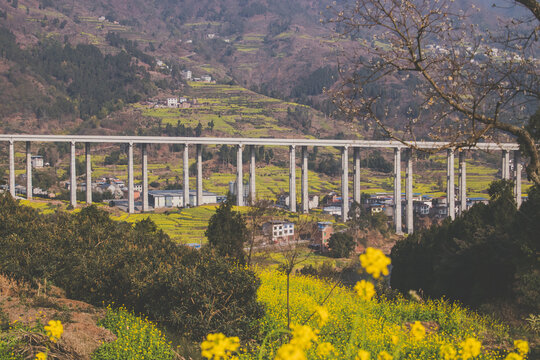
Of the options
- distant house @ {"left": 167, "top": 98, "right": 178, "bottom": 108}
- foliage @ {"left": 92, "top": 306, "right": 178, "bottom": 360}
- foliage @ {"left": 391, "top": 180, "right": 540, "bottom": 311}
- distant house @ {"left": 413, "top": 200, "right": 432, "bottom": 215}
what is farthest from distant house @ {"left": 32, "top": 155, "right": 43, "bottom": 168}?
foliage @ {"left": 92, "top": 306, "right": 178, "bottom": 360}

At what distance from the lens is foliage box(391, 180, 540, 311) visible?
1766cm

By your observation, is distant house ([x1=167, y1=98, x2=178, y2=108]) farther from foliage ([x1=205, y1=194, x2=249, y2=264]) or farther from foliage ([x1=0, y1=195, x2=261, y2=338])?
foliage ([x1=0, y1=195, x2=261, y2=338])

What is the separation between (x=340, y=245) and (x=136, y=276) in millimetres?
40755

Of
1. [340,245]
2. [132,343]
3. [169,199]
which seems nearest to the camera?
[132,343]

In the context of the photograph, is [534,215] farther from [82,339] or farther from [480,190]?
[480,190]

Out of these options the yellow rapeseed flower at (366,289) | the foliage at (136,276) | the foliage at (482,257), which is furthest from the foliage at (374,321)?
the yellow rapeseed flower at (366,289)

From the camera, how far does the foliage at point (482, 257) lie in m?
17.7

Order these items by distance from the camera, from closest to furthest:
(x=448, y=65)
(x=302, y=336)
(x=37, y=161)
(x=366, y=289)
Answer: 1. (x=302, y=336)
2. (x=366, y=289)
3. (x=448, y=65)
4. (x=37, y=161)

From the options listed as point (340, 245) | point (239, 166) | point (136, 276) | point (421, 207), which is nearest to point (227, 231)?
point (136, 276)

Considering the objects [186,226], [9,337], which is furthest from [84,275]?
[186,226]

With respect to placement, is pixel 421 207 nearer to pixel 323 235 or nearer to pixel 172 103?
pixel 323 235

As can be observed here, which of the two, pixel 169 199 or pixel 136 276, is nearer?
pixel 136 276

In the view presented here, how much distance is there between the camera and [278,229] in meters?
51.6

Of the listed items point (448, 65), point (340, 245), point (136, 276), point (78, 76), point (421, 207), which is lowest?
point (340, 245)
